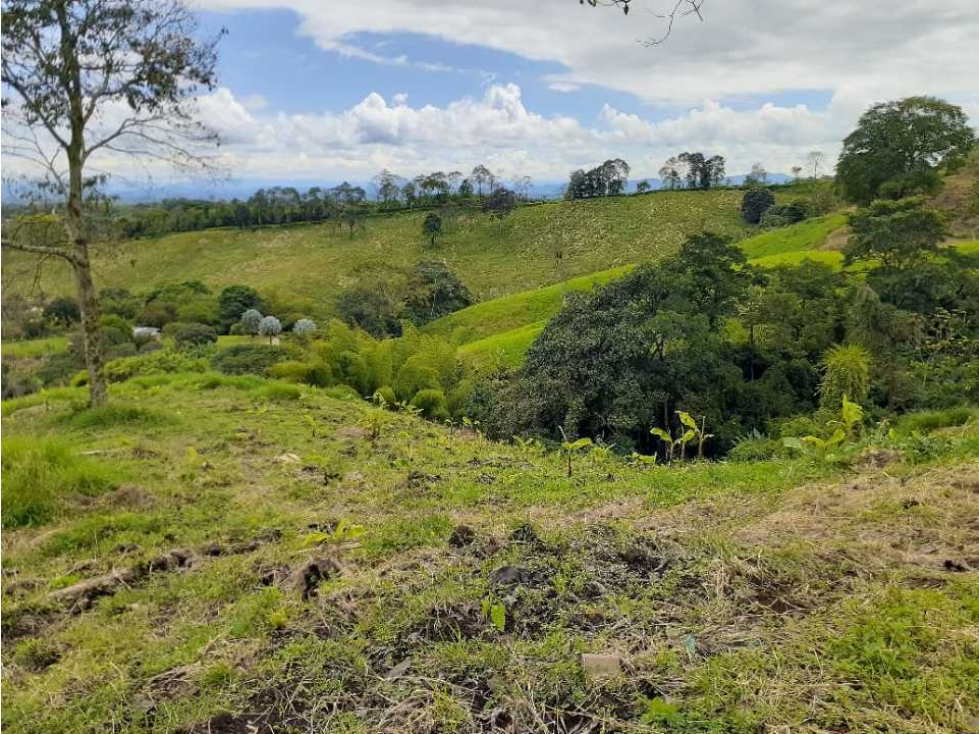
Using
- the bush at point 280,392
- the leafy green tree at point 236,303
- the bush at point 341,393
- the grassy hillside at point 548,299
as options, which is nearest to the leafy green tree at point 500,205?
the grassy hillside at point 548,299

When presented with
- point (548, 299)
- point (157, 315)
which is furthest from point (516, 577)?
point (157, 315)

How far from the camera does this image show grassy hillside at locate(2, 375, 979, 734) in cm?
238

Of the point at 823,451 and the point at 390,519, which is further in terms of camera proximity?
the point at 823,451

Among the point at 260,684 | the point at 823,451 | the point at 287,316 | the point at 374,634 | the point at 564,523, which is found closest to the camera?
the point at 260,684

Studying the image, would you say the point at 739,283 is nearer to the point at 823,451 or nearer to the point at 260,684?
the point at 823,451

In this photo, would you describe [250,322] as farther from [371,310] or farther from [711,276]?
[711,276]

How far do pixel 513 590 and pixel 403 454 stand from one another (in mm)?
4605

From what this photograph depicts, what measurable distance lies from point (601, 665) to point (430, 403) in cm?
1171

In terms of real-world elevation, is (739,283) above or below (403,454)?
above

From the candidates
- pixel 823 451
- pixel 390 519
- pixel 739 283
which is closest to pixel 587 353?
pixel 739 283

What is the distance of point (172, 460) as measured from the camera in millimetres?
7133

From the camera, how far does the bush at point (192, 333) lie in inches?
1273

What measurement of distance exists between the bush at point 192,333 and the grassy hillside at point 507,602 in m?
28.8

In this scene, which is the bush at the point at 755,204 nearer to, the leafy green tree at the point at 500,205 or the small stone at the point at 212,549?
the leafy green tree at the point at 500,205
